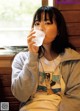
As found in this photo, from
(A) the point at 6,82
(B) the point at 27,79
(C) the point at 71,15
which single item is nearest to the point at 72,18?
(C) the point at 71,15

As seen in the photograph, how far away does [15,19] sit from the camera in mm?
1705

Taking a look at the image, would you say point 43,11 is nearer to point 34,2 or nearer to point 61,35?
point 61,35

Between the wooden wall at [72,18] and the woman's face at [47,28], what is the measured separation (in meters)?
0.23

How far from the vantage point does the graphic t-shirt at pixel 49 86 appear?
1298mm

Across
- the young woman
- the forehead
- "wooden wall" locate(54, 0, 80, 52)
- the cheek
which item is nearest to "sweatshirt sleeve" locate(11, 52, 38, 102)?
the young woman

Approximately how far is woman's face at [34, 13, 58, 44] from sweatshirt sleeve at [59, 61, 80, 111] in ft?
0.69

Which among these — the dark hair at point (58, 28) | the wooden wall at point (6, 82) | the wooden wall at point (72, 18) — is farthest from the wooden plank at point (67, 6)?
the wooden wall at point (6, 82)

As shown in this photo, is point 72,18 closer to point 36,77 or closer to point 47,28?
point 47,28

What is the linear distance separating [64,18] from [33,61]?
17.8 inches

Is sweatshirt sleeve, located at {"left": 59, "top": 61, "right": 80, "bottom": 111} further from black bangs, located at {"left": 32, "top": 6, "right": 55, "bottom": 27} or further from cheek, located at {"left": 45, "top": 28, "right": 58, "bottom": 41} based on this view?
black bangs, located at {"left": 32, "top": 6, "right": 55, "bottom": 27}

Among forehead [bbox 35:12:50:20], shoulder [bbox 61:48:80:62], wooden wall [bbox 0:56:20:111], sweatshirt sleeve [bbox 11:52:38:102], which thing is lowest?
wooden wall [bbox 0:56:20:111]

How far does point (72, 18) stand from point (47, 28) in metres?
0.32

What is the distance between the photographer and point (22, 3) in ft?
→ 5.49

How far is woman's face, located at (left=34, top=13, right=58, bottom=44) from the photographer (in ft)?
4.22
